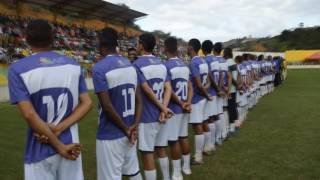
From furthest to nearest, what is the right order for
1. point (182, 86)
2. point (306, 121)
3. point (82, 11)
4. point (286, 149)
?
point (82, 11) → point (306, 121) → point (286, 149) → point (182, 86)

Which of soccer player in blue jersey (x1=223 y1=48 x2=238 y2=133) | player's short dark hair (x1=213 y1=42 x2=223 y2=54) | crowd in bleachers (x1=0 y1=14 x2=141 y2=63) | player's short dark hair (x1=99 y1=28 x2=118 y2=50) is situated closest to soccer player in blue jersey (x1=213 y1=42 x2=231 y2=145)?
player's short dark hair (x1=213 y1=42 x2=223 y2=54)

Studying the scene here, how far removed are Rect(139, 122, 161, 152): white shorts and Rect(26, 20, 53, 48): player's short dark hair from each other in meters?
2.54

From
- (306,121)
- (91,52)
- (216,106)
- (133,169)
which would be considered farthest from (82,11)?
(133,169)

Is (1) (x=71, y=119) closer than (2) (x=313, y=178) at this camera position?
Yes

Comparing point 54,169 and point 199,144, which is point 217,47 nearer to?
point 199,144

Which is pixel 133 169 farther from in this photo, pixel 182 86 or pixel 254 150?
pixel 254 150

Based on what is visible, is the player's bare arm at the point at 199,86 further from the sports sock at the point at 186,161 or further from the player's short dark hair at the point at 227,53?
the player's short dark hair at the point at 227,53

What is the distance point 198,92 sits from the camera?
876 centimetres

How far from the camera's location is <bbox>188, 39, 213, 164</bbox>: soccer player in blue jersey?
861cm

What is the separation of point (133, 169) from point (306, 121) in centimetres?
1048

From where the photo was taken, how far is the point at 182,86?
7496 millimetres

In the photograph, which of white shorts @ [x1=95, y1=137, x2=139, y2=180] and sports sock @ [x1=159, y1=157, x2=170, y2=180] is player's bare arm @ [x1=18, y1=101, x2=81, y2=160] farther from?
sports sock @ [x1=159, y1=157, x2=170, y2=180]

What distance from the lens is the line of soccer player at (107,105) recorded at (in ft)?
13.0

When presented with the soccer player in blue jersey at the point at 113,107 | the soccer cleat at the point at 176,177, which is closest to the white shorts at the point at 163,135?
the soccer cleat at the point at 176,177
